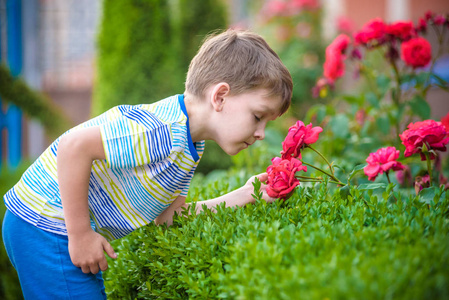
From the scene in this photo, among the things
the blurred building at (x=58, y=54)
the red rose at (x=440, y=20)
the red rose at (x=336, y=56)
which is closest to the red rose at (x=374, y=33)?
the red rose at (x=336, y=56)

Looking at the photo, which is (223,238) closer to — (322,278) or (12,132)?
(322,278)

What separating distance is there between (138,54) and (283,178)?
12.9ft

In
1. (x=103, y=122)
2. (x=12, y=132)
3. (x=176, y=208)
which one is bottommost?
(x=12, y=132)

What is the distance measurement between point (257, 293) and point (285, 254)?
16 centimetres

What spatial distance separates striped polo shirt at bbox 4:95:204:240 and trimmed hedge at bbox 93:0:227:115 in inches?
136

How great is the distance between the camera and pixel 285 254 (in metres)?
1.21

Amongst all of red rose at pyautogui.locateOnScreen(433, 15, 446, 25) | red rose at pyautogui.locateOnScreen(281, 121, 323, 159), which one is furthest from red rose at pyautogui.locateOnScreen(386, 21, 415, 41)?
red rose at pyautogui.locateOnScreen(281, 121, 323, 159)

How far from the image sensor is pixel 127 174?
5.61 ft

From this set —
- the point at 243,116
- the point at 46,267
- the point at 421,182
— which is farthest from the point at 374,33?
the point at 46,267

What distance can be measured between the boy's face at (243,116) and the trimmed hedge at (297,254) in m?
0.28

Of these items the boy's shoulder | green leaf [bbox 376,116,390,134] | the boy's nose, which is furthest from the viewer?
green leaf [bbox 376,116,390,134]

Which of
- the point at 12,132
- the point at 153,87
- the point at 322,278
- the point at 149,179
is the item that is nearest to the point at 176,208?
the point at 149,179

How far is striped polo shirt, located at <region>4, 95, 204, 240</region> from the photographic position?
156cm

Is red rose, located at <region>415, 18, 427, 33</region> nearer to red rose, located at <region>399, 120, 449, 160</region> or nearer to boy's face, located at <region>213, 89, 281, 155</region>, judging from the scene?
red rose, located at <region>399, 120, 449, 160</region>
